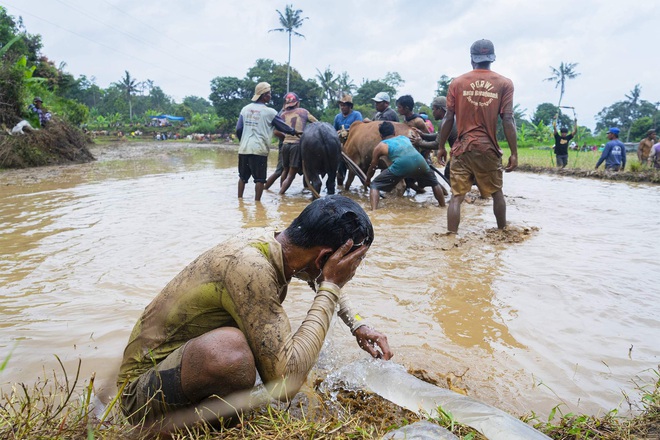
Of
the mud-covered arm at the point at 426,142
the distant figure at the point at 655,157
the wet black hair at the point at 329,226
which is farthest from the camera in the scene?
the distant figure at the point at 655,157

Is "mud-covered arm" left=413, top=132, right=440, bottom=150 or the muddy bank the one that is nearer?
"mud-covered arm" left=413, top=132, right=440, bottom=150

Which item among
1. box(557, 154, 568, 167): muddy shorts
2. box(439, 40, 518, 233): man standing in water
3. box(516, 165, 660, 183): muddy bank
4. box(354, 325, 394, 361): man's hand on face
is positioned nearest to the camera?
box(354, 325, 394, 361): man's hand on face

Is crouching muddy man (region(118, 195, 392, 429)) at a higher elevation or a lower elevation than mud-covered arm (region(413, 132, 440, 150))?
lower

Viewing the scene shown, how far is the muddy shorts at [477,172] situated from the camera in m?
4.89

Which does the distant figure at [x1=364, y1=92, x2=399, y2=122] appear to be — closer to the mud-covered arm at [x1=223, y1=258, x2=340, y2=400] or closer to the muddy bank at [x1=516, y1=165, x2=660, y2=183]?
the muddy bank at [x1=516, y1=165, x2=660, y2=183]

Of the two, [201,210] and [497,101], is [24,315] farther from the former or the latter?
[497,101]

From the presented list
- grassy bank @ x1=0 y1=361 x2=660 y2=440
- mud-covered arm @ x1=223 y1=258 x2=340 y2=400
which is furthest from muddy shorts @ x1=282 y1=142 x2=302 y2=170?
mud-covered arm @ x1=223 y1=258 x2=340 y2=400

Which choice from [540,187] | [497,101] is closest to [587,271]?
[497,101]

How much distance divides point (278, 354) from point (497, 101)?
405cm

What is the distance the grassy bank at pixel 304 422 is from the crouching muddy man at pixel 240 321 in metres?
0.11

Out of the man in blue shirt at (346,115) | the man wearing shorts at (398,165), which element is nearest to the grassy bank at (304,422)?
the man wearing shorts at (398,165)

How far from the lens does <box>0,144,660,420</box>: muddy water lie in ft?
8.11

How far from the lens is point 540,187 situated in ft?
32.7

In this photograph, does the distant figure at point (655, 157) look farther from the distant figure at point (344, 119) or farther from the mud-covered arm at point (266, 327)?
the mud-covered arm at point (266, 327)
